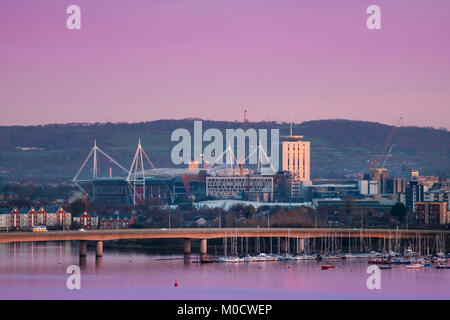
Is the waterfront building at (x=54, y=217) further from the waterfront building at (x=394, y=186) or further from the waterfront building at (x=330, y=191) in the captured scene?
the waterfront building at (x=394, y=186)

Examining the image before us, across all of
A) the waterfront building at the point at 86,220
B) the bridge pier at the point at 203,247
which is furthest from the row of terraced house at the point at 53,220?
the bridge pier at the point at 203,247

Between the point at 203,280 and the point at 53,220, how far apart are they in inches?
1690

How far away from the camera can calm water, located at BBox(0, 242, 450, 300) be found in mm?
47531

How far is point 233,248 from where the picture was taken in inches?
2844

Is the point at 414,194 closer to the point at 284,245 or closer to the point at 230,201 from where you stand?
the point at 230,201

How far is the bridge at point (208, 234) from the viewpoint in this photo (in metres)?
65.6

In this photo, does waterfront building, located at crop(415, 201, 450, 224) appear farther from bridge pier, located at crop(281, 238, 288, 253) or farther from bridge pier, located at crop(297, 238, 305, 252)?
bridge pier, located at crop(281, 238, 288, 253)

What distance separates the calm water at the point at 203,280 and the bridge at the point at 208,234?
1.12 meters

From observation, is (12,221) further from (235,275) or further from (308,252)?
(235,275)

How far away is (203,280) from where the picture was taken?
53.0 meters

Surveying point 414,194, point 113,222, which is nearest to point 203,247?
point 113,222

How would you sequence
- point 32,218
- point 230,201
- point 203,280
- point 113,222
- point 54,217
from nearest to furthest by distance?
1. point 203,280
2. point 32,218
3. point 113,222
4. point 54,217
5. point 230,201
